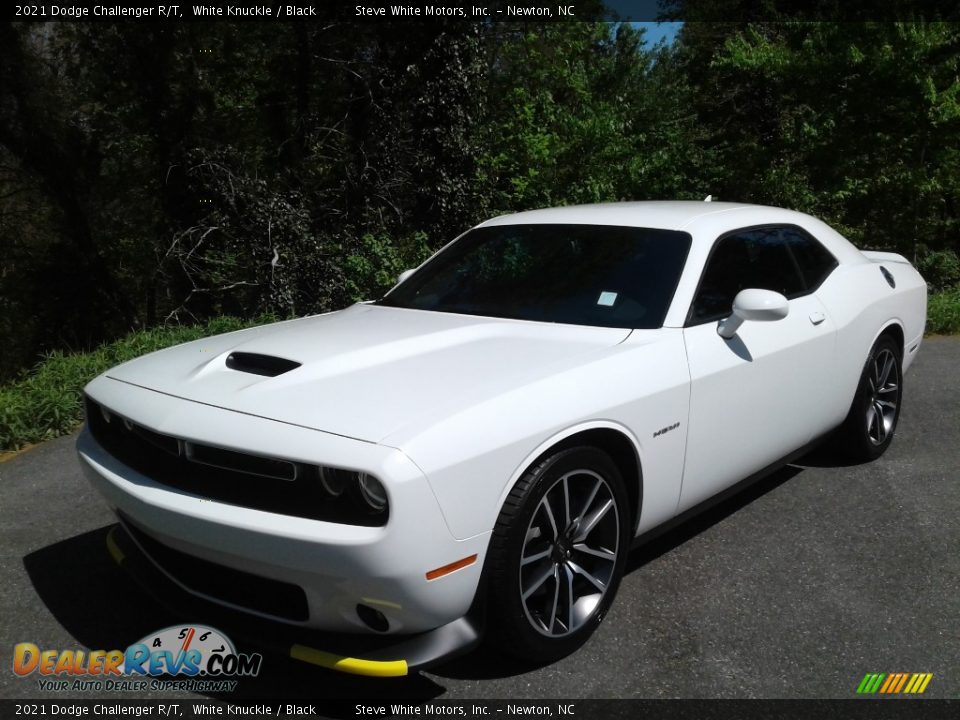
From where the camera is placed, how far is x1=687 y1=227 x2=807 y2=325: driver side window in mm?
3748

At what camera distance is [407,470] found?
2.44 meters

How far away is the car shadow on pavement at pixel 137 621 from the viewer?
282cm

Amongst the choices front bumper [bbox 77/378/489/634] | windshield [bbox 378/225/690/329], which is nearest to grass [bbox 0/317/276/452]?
windshield [bbox 378/225/690/329]

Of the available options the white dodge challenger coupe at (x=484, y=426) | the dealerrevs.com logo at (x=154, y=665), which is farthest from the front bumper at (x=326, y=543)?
the dealerrevs.com logo at (x=154, y=665)

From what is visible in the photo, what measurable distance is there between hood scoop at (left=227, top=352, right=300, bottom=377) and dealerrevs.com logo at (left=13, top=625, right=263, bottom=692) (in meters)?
0.87

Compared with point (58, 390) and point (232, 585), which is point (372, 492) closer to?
point (232, 585)

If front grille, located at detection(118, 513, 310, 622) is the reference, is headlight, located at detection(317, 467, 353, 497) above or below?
above

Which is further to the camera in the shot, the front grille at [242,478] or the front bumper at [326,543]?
the front grille at [242,478]

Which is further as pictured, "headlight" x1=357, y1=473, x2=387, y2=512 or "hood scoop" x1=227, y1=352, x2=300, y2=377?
"hood scoop" x1=227, y1=352, x2=300, y2=377

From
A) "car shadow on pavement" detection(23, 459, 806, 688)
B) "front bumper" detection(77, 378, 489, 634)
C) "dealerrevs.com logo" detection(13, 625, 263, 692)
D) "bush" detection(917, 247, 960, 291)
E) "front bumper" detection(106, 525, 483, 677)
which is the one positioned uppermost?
"front bumper" detection(77, 378, 489, 634)

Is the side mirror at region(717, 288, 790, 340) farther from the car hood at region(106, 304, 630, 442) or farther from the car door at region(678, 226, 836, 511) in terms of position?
the car hood at region(106, 304, 630, 442)

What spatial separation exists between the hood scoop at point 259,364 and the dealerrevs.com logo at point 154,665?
869mm

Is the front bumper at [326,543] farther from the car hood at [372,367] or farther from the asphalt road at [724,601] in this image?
the asphalt road at [724,601]

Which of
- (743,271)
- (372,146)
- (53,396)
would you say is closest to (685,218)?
(743,271)
